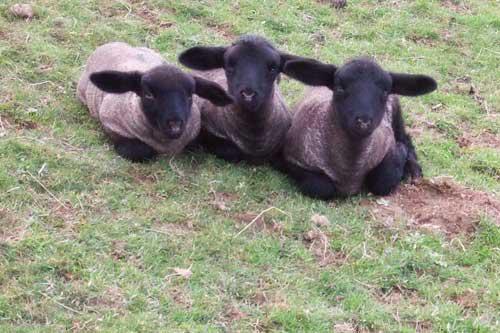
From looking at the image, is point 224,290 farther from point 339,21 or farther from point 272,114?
point 339,21

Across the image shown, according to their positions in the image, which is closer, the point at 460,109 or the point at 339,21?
the point at 460,109

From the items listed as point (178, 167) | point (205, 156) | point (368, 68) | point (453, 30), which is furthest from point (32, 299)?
point (453, 30)

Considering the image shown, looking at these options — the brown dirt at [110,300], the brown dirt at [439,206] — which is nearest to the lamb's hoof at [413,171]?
the brown dirt at [439,206]

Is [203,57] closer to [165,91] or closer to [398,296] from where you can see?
[165,91]

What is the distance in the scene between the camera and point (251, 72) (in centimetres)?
816

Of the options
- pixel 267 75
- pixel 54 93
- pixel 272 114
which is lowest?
pixel 54 93

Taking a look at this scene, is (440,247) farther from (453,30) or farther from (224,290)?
(453,30)

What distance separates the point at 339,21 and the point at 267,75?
17.3ft

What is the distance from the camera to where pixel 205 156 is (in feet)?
29.3

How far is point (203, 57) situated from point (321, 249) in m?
2.75

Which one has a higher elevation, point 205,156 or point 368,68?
point 368,68

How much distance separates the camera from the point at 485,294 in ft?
22.2

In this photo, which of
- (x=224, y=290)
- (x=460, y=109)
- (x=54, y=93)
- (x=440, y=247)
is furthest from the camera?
(x=460, y=109)

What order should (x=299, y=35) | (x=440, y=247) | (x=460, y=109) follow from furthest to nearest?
(x=299, y=35)
(x=460, y=109)
(x=440, y=247)
